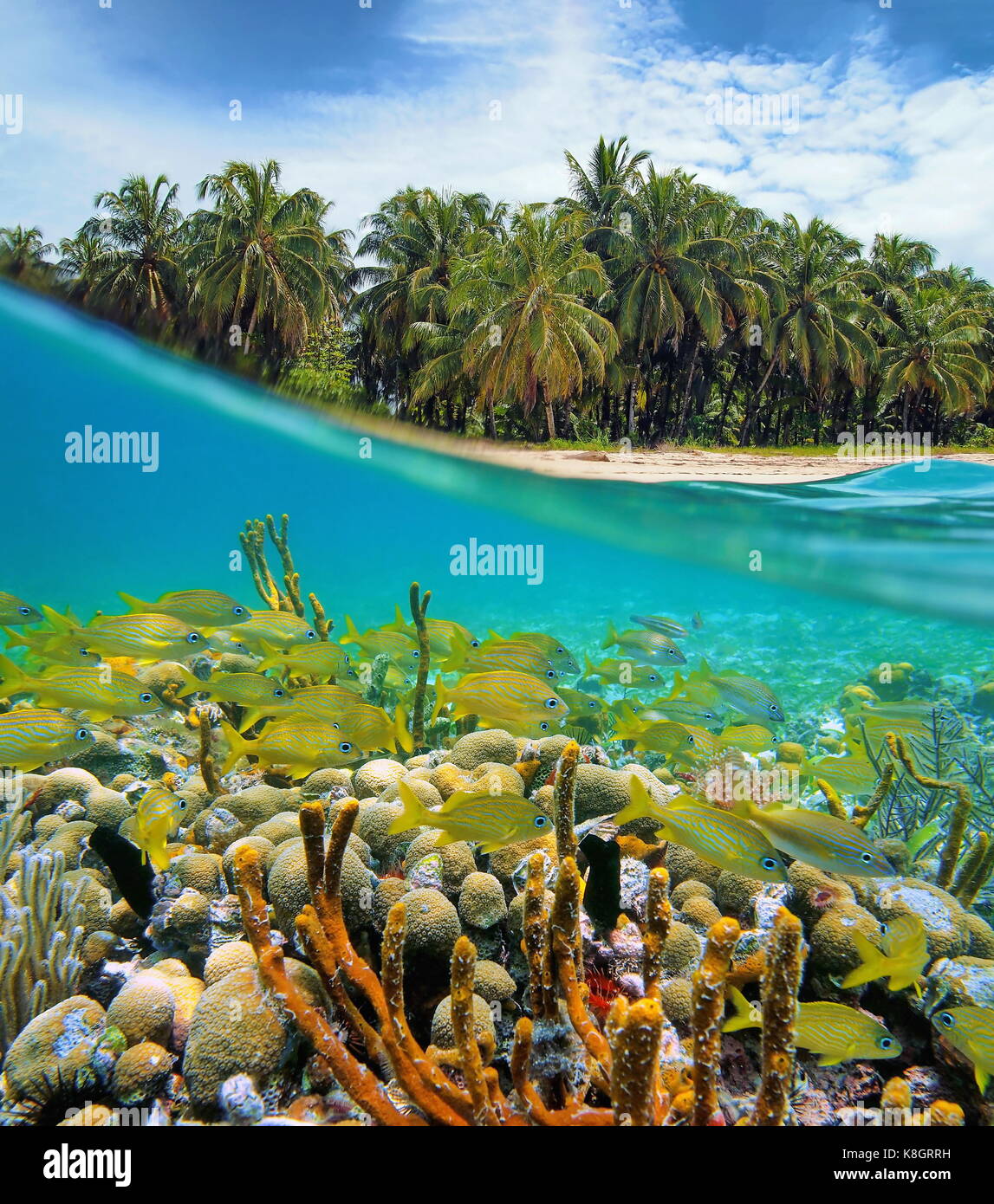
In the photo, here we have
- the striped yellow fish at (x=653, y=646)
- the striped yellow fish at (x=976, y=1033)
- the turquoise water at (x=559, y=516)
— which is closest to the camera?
the striped yellow fish at (x=976, y=1033)

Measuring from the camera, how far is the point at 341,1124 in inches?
68.3

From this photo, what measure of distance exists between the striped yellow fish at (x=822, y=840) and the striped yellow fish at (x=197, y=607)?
3.35 metres

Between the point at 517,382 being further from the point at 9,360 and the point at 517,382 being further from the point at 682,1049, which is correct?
the point at 9,360

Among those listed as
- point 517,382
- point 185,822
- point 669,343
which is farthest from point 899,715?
point 669,343

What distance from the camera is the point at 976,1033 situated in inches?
75.0

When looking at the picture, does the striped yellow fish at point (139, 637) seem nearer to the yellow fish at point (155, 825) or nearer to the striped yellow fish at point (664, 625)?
the yellow fish at point (155, 825)

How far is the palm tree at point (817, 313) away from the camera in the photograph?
32.0 m

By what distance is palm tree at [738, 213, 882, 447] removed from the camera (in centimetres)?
3200

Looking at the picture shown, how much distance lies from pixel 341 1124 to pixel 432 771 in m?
1.53

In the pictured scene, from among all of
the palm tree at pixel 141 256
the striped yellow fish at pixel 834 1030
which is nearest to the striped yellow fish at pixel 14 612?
the striped yellow fish at pixel 834 1030

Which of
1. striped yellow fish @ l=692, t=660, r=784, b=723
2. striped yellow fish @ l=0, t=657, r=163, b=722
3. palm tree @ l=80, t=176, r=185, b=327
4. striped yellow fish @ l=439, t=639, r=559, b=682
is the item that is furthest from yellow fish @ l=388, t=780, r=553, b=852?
palm tree @ l=80, t=176, r=185, b=327

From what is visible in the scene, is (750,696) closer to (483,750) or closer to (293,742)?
(483,750)

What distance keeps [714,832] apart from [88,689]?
110 inches

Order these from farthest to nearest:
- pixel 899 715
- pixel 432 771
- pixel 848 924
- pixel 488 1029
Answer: pixel 899 715 → pixel 432 771 → pixel 848 924 → pixel 488 1029
